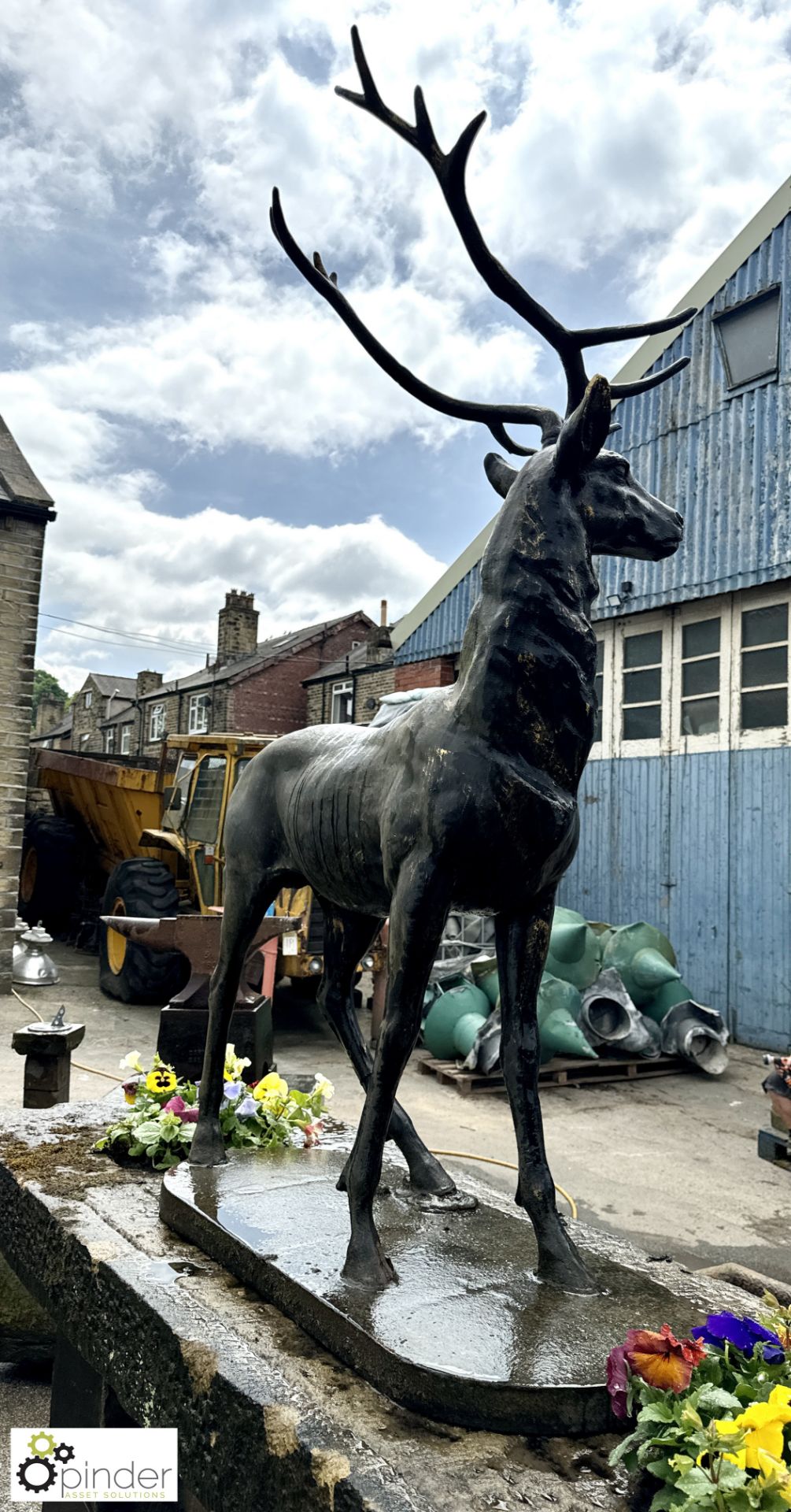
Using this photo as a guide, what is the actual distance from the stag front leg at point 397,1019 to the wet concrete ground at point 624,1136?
142cm

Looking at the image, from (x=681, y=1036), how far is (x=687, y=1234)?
132 inches

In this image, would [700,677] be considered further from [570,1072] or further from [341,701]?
[341,701]

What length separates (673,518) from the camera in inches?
84.1

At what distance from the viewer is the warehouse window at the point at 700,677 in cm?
909

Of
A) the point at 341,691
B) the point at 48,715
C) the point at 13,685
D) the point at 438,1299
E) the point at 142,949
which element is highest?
the point at 48,715

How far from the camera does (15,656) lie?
9.53 metres

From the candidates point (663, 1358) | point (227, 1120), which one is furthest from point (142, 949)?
point (663, 1358)

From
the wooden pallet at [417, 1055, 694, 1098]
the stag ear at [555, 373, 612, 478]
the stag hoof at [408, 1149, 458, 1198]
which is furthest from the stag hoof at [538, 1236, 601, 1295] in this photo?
the wooden pallet at [417, 1055, 694, 1098]

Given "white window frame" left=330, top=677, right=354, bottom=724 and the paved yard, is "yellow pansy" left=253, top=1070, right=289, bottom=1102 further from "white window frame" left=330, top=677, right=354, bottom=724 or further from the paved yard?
"white window frame" left=330, top=677, right=354, bottom=724

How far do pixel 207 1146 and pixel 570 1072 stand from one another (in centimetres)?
508

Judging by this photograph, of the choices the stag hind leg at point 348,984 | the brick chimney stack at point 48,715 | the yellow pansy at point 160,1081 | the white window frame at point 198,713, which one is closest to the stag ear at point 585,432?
the stag hind leg at point 348,984

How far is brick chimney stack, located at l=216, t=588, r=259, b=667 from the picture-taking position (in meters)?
25.5

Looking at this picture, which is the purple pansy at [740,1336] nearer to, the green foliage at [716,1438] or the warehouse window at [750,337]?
the green foliage at [716,1438]

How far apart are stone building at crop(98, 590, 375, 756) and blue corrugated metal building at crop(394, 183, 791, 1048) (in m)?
13.7
